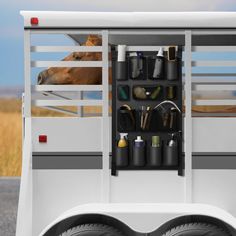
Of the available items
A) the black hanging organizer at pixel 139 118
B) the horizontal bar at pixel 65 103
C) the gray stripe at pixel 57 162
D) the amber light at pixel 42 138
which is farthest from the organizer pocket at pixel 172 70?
the amber light at pixel 42 138

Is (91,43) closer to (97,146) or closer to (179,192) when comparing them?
(97,146)

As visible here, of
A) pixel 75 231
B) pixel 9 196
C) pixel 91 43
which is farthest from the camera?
pixel 9 196

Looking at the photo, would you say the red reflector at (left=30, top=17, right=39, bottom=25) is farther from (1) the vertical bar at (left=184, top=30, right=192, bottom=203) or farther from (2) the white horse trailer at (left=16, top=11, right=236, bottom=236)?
(1) the vertical bar at (left=184, top=30, right=192, bottom=203)

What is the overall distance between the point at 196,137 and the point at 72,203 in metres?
1.10

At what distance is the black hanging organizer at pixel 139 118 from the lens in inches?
205

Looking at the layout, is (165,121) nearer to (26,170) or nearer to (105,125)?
(105,125)

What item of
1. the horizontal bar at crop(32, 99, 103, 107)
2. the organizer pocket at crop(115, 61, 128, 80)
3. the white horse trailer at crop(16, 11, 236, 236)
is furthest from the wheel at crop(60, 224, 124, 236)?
the organizer pocket at crop(115, 61, 128, 80)

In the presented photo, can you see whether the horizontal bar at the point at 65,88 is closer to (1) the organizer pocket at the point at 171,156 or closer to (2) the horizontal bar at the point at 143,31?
(2) the horizontal bar at the point at 143,31

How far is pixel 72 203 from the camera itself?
522cm

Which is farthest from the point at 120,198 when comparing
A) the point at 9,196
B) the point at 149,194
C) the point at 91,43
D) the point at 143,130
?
the point at 9,196

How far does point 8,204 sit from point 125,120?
6077 mm

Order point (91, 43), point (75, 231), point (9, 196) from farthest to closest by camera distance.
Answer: point (9, 196), point (91, 43), point (75, 231)

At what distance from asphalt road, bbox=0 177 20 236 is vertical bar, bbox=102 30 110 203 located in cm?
352

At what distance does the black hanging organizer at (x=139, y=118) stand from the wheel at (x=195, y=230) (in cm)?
42
